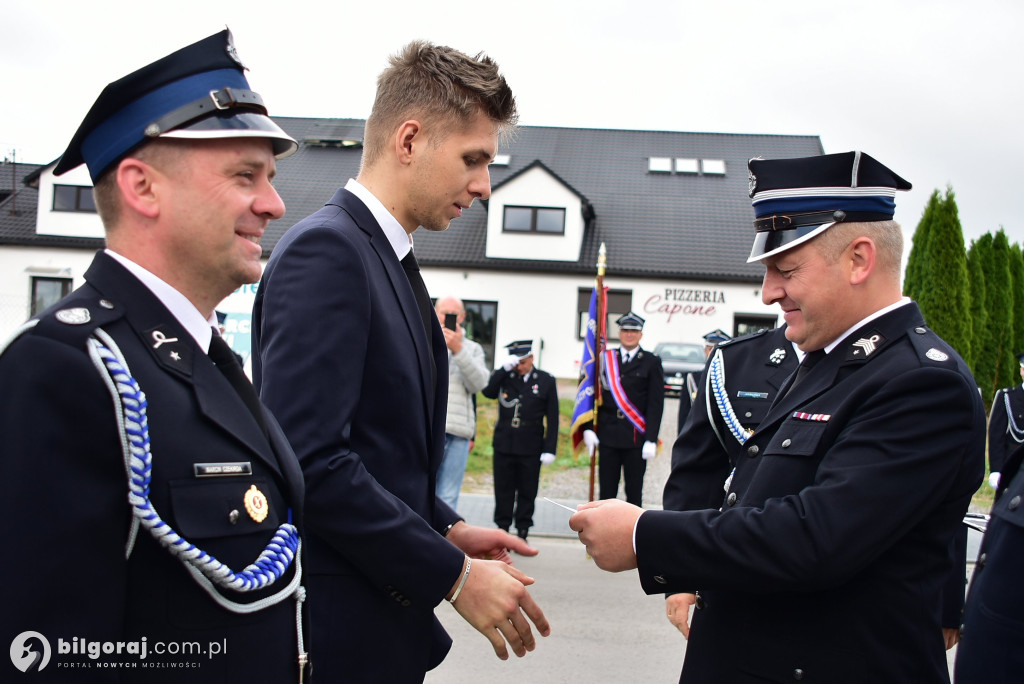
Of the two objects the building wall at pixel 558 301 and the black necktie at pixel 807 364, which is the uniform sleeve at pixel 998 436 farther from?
the building wall at pixel 558 301

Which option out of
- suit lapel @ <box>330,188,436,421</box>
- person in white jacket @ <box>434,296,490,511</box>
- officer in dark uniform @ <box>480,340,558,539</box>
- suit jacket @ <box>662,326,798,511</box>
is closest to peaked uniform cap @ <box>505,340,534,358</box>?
officer in dark uniform @ <box>480,340,558,539</box>

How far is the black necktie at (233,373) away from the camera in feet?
5.66

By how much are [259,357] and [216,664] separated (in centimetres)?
93

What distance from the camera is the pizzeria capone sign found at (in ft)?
85.4

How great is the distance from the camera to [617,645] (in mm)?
5965

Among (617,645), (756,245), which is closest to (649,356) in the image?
(617,645)

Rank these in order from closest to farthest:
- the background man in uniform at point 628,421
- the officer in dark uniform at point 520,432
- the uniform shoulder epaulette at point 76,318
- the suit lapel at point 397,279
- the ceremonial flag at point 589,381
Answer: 1. the uniform shoulder epaulette at point 76,318
2. the suit lapel at point 397,279
3. the ceremonial flag at point 589,381
4. the officer in dark uniform at point 520,432
5. the background man in uniform at point 628,421

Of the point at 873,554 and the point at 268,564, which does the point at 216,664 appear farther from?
the point at 873,554

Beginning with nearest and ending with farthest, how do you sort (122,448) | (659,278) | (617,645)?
(122,448)
(617,645)
(659,278)

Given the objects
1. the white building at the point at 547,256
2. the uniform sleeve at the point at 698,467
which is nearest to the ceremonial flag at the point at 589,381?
the uniform sleeve at the point at 698,467

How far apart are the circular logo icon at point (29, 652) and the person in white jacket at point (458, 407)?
24.4ft

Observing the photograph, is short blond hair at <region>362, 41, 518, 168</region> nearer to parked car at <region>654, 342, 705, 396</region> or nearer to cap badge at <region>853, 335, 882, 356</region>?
cap badge at <region>853, 335, 882, 356</region>

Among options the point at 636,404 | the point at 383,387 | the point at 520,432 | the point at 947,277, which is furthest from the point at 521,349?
the point at 947,277

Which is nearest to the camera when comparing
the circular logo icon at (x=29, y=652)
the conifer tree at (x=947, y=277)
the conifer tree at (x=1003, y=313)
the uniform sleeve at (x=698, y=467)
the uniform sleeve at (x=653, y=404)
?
the circular logo icon at (x=29, y=652)
